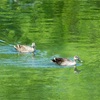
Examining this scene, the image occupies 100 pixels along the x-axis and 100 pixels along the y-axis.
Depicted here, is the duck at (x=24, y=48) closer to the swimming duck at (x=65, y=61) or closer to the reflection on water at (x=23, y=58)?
the reflection on water at (x=23, y=58)

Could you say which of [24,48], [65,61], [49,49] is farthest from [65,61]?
[24,48]

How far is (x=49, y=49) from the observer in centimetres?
1786

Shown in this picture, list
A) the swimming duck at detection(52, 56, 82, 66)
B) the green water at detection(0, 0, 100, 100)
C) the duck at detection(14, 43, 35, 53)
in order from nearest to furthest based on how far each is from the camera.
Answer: the green water at detection(0, 0, 100, 100), the swimming duck at detection(52, 56, 82, 66), the duck at detection(14, 43, 35, 53)

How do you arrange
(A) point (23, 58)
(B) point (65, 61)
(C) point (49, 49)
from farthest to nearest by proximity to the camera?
(C) point (49, 49) → (A) point (23, 58) → (B) point (65, 61)

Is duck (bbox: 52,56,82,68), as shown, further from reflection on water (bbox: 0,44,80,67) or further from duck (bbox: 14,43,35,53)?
duck (bbox: 14,43,35,53)

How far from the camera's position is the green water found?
14.4 meters

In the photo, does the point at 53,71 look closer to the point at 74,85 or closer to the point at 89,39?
the point at 74,85

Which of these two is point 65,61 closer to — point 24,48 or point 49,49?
point 49,49

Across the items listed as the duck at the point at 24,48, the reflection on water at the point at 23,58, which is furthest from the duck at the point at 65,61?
the duck at the point at 24,48

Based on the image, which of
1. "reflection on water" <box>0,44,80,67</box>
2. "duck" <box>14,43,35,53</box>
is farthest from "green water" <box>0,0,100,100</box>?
"duck" <box>14,43,35,53</box>

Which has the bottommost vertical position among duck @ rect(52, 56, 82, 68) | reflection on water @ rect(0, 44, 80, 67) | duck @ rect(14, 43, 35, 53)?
duck @ rect(52, 56, 82, 68)

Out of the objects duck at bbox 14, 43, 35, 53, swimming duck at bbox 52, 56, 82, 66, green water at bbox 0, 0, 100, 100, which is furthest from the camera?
duck at bbox 14, 43, 35, 53

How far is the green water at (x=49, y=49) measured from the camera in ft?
47.2

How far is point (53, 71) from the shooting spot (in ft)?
52.3
